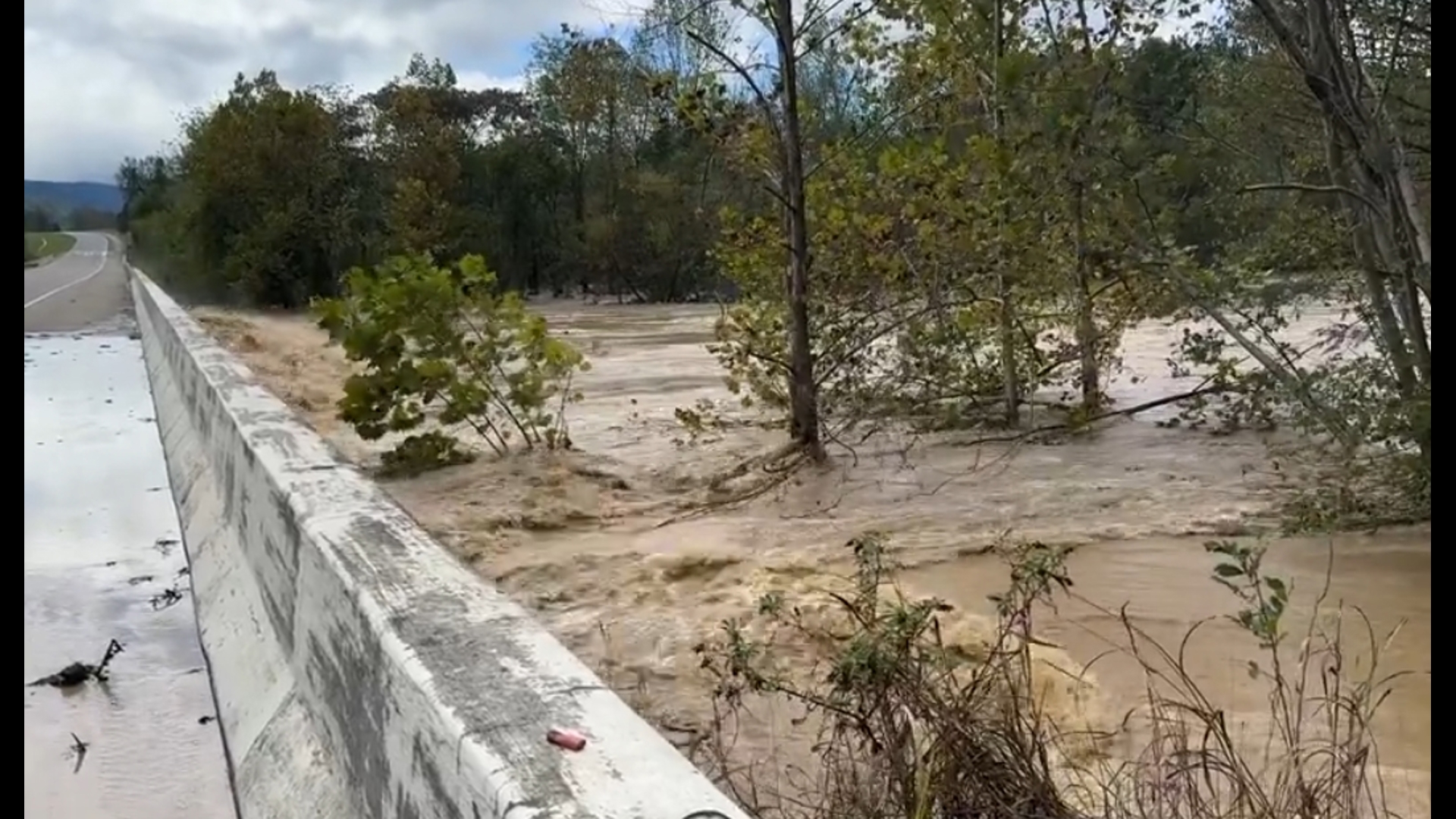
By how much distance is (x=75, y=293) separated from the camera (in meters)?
43.4

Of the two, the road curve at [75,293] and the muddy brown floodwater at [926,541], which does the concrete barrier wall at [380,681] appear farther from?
the road curve at [75,293]

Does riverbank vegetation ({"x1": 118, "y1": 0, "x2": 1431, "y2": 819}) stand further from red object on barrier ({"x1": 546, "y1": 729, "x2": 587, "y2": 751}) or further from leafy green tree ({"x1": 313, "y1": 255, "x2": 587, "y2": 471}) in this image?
red object on barrier ({"x1": 546, "y1": 729, "x2": 587, "y2": 751})

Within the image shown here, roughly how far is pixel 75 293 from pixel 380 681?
4605 centimetres

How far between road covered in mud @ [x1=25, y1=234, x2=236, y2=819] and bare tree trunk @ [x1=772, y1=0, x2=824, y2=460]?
4.45 m

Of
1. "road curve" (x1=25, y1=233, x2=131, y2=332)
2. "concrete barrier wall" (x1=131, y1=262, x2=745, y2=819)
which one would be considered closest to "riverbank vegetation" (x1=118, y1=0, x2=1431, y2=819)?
"concrete barrier wall" (x1=131, y1=262, x2=745, y2=819)

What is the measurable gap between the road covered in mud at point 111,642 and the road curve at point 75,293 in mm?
1687

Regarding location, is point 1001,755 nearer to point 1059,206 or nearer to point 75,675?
point 75,675

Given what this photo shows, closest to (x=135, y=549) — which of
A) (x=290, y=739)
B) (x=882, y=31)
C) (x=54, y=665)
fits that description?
(x=54, y=665)

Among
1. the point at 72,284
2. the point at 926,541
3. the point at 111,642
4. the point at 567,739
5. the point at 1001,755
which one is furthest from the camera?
the point at 72,284

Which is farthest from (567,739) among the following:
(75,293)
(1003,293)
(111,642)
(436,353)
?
(75,293)

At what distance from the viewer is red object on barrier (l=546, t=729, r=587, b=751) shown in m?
2.12

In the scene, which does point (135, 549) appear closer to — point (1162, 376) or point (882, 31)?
point (882, 31)

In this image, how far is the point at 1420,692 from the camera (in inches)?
197

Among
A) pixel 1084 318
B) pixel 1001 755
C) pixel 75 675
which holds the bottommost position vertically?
pixel 75 675
